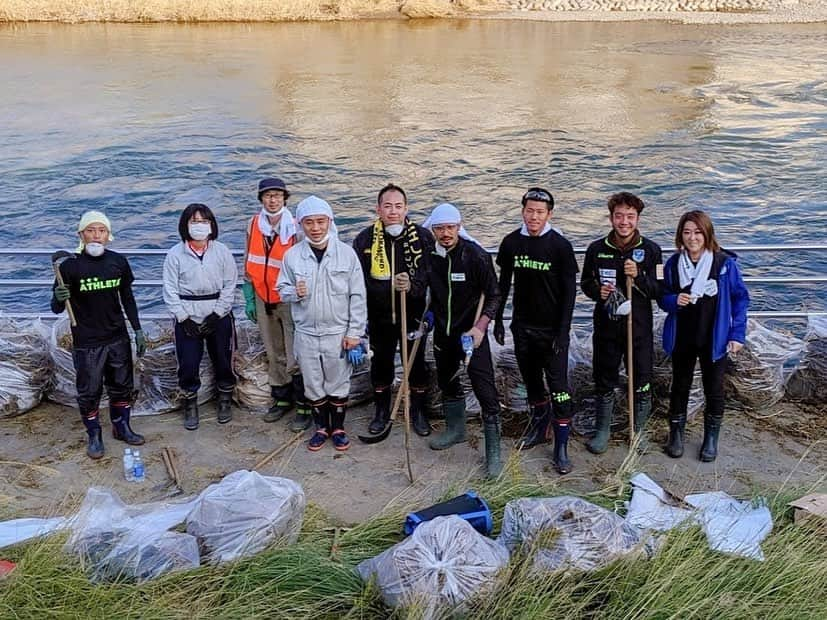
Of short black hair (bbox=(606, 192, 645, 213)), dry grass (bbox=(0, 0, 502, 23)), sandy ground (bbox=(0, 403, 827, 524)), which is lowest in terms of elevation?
sandy ground (bbox=(0, 403, 827, 524))

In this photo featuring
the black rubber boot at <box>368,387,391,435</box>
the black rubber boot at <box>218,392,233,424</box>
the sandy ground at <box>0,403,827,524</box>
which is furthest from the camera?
the black rubber boot at <box>218,392,233,424</box>

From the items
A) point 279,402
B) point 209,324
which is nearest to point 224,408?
point 279,402

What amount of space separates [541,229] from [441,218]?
600mm

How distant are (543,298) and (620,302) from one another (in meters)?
0.46

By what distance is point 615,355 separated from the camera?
5.55 meters

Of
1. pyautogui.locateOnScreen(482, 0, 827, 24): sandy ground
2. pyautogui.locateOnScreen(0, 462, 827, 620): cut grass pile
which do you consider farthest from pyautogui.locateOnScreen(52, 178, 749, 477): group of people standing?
pyautogui.locateOnScreen(482, 0, 827, 24): sandy ground

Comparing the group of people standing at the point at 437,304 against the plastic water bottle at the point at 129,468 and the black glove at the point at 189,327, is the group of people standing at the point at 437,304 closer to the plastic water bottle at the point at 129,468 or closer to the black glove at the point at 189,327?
the black glove at the point at 189,327

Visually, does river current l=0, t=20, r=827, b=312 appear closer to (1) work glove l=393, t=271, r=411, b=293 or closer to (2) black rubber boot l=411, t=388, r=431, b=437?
(2) black rubber boot l=411, t=388, r=431, b=437

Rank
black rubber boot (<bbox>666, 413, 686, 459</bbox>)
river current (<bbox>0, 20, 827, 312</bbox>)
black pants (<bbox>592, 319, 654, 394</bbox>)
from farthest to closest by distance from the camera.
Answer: river current (<bbox>0, 20, 827, 312</bbox>) → black rubber boot (<bbox>666, 413, 686, 459</bbox>) → black pants (<bbox>592, 319, 654, 394</bbox>)

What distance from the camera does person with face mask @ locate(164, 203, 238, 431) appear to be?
225 inches

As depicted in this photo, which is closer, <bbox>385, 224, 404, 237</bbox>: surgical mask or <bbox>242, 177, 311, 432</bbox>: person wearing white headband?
<bbox>385, 224, 404, 237</bbox>: surgical mask

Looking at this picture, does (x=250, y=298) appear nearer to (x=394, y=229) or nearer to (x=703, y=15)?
(x=394, y=229)

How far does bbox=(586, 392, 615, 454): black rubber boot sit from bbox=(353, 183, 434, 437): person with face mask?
1.11m

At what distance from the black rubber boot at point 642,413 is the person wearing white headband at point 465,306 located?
944 millimetres
